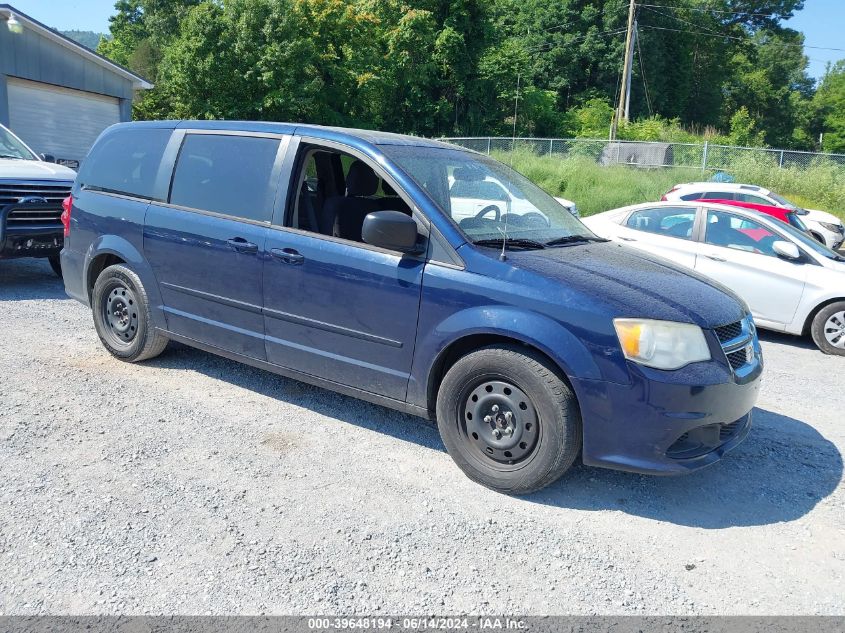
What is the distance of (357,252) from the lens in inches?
165

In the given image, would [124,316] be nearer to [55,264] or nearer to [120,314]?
[120,314]

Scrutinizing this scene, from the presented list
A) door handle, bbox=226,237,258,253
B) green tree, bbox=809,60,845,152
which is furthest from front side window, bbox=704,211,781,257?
green tree, bbox=809,60,845,152

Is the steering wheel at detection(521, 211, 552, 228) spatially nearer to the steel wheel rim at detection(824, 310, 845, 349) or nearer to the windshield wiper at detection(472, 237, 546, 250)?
the windshield wiper at detection(472, 237, 546, 250)

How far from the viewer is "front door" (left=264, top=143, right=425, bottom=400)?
404 cm

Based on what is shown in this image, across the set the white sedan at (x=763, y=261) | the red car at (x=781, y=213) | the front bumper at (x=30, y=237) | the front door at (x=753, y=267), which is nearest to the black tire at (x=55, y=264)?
the front bumper at (x=30, y=237)

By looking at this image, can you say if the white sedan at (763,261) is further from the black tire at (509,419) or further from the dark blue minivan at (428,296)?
the black tire at (509,419)

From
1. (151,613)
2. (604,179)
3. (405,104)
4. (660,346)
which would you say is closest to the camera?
(151,613)

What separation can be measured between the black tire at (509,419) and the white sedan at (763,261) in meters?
5.12

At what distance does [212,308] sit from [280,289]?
676mm

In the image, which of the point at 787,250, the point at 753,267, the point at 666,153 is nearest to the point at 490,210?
the point at 753,267

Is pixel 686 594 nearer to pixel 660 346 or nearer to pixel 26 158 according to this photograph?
pixel 660 346

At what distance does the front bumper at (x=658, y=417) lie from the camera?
3424 mm

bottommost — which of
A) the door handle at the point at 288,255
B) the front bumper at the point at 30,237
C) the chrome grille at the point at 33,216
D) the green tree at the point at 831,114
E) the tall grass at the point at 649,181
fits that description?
the front bumper at the point at 30,237

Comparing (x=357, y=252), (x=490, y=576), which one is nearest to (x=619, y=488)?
(x=490, y=576)
